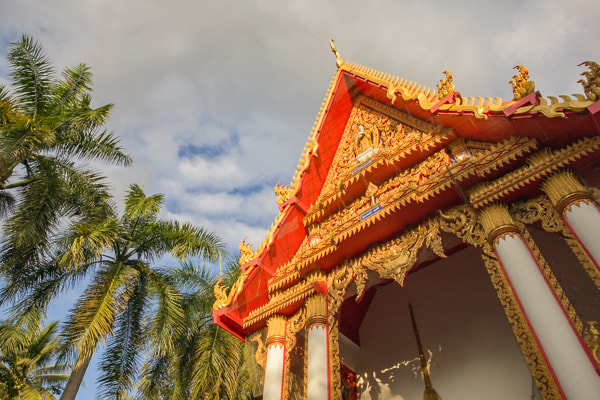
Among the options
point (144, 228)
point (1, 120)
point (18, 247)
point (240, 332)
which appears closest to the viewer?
point (240, 332)

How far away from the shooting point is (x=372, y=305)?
9812 mm

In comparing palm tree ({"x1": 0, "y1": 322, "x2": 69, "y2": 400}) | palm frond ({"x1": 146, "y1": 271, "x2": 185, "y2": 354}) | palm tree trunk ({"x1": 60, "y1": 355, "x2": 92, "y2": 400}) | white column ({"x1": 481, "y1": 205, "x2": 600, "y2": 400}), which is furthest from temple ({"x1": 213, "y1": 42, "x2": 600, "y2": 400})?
palm tree ({"x1": 0, "y1": 322, "x2": 69, "y2": 400})

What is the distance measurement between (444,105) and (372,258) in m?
2.79

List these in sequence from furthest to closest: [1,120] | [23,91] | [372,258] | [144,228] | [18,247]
→ 1. [144,228]
2. [23,91]
3. [1,120]
4. [18,247]
5. [372,258]

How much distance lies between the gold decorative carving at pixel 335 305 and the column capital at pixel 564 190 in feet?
10.3

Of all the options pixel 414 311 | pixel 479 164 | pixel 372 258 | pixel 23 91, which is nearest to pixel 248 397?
pixel 414 311

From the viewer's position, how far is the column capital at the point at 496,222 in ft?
17.3

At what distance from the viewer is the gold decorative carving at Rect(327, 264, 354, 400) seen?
20.0ft

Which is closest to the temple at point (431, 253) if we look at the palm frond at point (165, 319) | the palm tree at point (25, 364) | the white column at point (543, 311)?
the white column at point (543, 311)

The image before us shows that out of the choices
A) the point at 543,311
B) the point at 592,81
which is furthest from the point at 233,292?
the point at 592,81

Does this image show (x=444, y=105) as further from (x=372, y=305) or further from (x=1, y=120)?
(x=1, y=120)

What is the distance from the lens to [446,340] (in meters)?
8.02

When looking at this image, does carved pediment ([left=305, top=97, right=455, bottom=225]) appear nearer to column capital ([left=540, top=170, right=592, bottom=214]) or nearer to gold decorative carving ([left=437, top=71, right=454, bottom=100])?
gold decorative carving ([left=437, top=71, right=454, bottom=100])

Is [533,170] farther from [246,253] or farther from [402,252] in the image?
[246,253]
